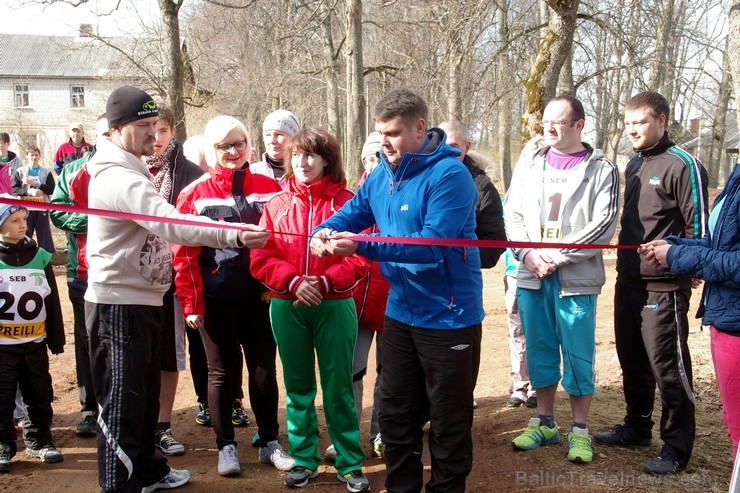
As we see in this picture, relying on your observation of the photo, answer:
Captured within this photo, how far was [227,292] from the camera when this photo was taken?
4.55m

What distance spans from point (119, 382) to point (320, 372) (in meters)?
1.25

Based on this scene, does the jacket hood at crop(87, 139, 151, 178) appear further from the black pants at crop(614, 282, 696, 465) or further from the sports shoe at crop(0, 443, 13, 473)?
the black pants at crop(614, 282, 696, 465)

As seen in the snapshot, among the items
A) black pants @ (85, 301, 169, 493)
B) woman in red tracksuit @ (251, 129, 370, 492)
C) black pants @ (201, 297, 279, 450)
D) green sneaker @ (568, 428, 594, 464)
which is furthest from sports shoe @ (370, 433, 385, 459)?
black pants @ (85, 301, 169, 493)

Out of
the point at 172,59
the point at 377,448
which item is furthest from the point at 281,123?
the point at 172,59

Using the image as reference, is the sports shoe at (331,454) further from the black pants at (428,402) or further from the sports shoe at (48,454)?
the sports shoe at (48,454)

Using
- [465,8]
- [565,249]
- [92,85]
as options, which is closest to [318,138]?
[565,249]

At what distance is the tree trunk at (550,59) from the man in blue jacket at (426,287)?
20.7 feet

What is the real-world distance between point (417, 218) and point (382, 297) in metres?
1.36

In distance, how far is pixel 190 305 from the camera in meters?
4.50

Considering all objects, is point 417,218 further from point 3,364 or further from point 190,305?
point 3,364

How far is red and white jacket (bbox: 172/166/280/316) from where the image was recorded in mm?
4527

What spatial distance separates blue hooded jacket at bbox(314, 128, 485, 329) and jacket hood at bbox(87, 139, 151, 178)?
1.37m

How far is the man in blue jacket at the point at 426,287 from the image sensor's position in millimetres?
3613

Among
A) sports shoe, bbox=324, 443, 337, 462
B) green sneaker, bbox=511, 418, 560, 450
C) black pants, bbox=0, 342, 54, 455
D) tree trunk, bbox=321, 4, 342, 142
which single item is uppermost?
tree trunk, bbox=321, 4, 342, 142
